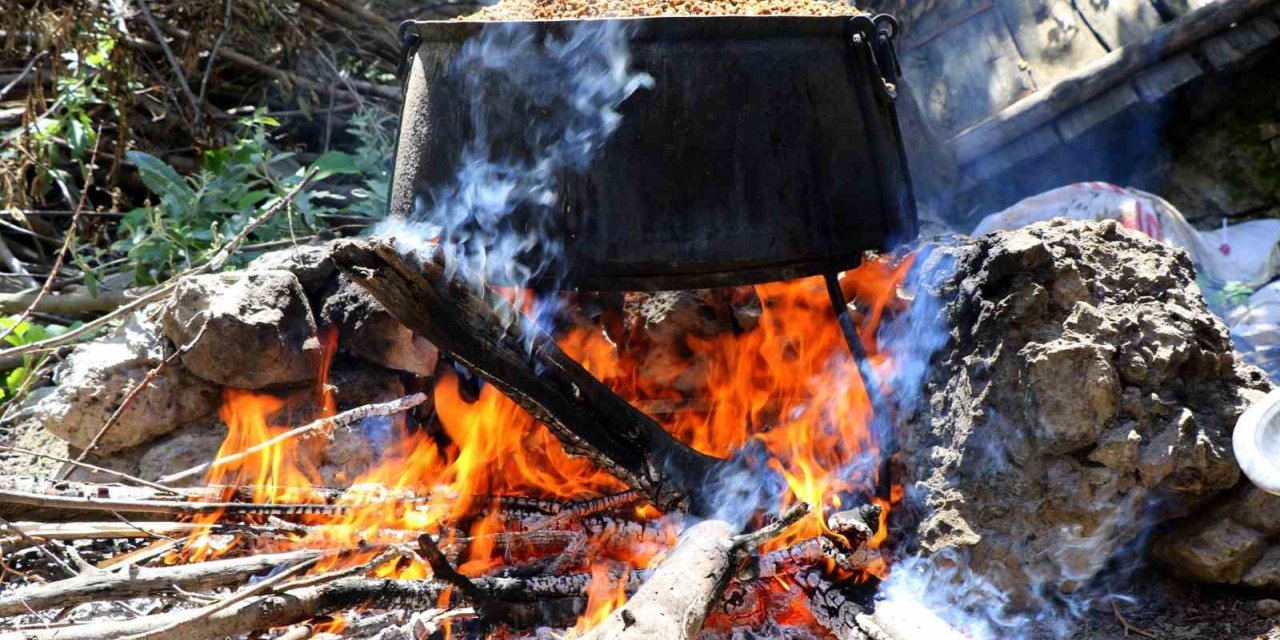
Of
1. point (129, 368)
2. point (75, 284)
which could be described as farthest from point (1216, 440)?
point (75, 284)

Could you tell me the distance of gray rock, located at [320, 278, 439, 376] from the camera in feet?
9.79

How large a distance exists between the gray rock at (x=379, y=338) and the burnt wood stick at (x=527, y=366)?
63 centimetres

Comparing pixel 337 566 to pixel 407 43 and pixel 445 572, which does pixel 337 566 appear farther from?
pixel 407 43

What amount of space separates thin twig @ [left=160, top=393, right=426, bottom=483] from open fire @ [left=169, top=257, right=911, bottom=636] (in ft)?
0.18

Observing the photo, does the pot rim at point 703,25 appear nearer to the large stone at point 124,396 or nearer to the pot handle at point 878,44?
the pot handle at point 878,44

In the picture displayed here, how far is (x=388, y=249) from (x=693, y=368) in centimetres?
109

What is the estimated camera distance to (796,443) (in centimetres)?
271

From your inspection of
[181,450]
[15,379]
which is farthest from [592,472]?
[15,379]

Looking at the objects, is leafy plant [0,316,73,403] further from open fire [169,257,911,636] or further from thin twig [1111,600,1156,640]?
thin twig [1111,600,1156,640]

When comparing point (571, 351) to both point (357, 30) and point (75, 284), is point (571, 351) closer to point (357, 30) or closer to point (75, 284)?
point (75, 284)

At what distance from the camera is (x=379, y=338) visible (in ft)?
9.82

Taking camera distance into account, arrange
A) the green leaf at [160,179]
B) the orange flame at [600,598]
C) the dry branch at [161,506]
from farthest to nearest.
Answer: the green leaf at [160,179]
the orange flame at [600,598]
the dry branch at [161,506]

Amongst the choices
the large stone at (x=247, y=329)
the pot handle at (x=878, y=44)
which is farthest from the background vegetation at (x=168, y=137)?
the pot handle at (x=878, y=44)

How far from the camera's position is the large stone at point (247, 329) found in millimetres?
2895
